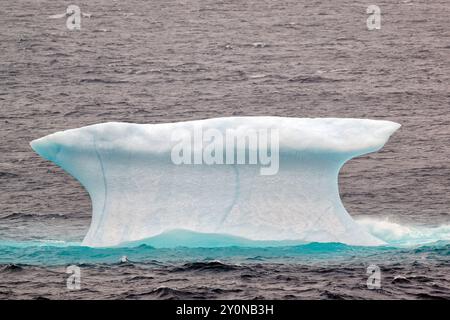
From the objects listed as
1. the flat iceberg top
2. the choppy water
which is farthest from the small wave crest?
the flat iceberg top

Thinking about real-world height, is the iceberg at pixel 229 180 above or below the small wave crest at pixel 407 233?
above

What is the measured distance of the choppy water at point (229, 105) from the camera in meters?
20.3

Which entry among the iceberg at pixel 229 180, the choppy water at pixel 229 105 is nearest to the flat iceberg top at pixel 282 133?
the iceberg at pixel 229 180

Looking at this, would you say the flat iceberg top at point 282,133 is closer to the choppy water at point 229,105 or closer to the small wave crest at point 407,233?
the choppy water at point 229,105

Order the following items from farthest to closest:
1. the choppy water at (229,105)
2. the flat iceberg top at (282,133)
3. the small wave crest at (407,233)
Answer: the small wave crest at (407,233) < the flat iceberg top at (282,133) < the choppy water at (229,105)

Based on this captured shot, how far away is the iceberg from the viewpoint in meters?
22.0

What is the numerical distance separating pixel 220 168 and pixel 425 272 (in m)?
4.91

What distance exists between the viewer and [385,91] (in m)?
44.7

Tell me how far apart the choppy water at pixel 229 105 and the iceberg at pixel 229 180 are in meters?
0.54

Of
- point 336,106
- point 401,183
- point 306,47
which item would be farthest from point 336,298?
point 306,47

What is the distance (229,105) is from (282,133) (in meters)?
21.5

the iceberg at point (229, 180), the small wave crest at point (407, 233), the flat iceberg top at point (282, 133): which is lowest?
the small wave crest at point (407, 233)

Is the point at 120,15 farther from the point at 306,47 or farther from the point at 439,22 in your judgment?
the point at 439,22

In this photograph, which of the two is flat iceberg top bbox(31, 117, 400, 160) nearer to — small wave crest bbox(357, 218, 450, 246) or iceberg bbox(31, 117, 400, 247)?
iceberg bbox(31, 117, 400, 247)
